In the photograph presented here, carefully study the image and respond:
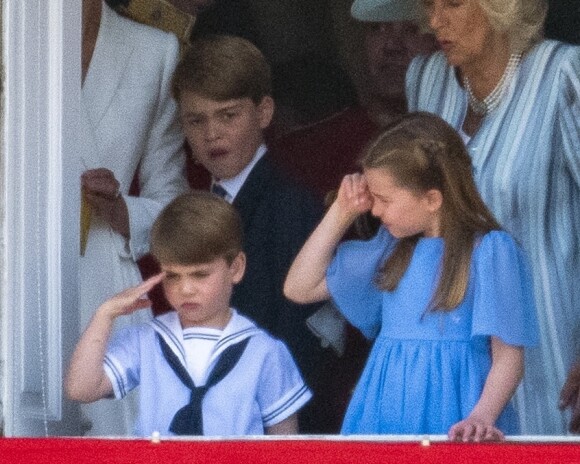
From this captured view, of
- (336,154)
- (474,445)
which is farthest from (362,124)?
(474,445)

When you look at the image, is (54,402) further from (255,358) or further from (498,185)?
(498,185)

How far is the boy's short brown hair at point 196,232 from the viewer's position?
4172mm

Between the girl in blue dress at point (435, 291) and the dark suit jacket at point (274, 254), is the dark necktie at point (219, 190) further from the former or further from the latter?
the girl in blue dress at point (435, 291)

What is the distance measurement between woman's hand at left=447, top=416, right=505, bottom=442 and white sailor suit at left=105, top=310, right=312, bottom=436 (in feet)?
1.91

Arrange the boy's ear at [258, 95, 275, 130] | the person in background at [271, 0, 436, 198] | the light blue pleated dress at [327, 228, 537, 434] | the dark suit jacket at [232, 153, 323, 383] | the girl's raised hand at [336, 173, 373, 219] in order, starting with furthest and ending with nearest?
the person in background at [271, 0, 436, 198] < the boy's ear at [258, 95, 275, 130] < the dark suit jacket at [232, 153, 323, 383] < the girl's raised hand at [336, 173, 373, 219] < the light blue pleated dress at [327, 228, 537, 434]

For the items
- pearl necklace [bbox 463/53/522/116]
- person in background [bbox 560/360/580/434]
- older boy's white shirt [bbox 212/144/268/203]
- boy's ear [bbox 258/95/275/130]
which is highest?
pearl necklace [bbox 463/53/522/116]

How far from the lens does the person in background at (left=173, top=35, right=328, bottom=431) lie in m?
4.71

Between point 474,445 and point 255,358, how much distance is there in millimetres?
905

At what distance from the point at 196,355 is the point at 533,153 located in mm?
915

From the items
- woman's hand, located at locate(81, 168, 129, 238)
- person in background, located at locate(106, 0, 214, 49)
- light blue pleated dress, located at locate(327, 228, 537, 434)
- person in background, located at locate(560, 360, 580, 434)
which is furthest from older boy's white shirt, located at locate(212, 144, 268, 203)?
person in background, located at locate(560, 360, 580, 434)

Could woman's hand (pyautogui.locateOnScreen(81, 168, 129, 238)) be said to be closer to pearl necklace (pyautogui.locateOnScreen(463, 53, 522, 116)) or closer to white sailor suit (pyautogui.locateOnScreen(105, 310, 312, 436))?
white sailor suit (pyautogui.locateOnScreen(105, 310, 312, 436))

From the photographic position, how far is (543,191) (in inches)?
173

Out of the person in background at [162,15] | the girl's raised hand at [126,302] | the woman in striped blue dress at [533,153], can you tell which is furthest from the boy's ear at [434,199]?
the person in background at [162,15]

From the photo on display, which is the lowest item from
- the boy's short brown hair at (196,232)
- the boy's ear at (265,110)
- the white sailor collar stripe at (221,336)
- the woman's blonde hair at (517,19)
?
the white sailor collar stripe at (221,336)
